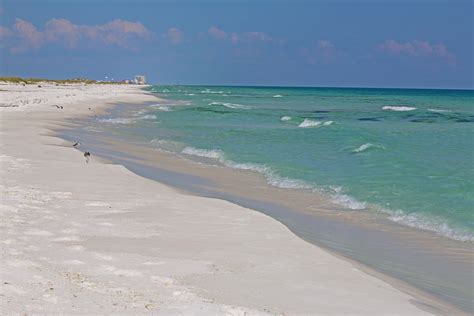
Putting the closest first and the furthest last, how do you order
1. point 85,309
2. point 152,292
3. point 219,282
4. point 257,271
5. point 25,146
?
point 85,309
point 152,292
point 219,282
point 257,271
point 25,146

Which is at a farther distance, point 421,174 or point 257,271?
point 421,174

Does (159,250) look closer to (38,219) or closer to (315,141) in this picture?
(38,219)

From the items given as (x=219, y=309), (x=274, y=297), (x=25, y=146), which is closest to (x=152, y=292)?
(x=219, y=309)

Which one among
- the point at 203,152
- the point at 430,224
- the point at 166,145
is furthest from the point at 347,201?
the point at 166,145

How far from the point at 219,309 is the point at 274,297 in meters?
0.82

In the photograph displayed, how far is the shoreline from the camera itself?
9.42 meters

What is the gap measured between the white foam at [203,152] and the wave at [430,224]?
451 inches

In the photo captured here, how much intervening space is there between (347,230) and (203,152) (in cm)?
1375

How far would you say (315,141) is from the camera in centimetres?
2925

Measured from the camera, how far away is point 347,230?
40.2 feet

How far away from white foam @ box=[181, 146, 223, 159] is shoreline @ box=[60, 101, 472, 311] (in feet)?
11.8

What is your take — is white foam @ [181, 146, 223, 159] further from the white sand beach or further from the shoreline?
the white sand beach

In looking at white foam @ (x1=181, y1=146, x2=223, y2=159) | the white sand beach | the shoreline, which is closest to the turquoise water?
white foam @ (x1=181, y1=146, x2=223, y2=159)

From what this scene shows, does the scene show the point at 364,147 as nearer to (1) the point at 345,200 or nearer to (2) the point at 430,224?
(1) the point at 345,200
